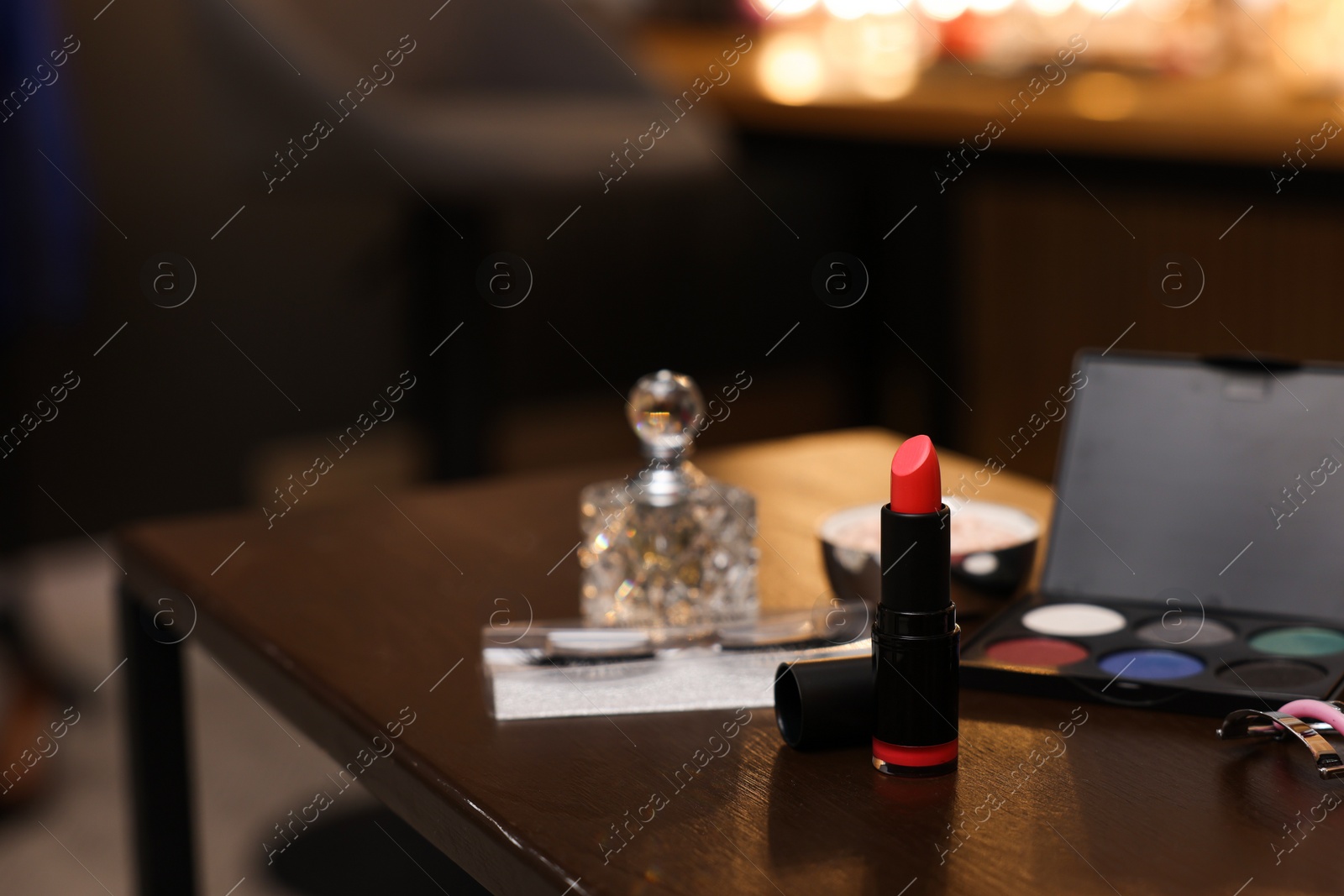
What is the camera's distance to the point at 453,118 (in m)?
1.83

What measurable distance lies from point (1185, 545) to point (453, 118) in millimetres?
1276

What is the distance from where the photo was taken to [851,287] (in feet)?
10.0

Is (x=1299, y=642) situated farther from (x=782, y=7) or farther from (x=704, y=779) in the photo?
(x=782, y=7)

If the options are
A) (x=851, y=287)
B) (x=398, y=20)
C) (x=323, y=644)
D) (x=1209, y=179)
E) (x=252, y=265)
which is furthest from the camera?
(x=851, y=287)

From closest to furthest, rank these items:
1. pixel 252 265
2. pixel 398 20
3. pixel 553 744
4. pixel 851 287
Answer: pixel 553 744, pixel 398 20, pixel 252 265, pixel 851 287

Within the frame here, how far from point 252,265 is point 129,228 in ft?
0.67

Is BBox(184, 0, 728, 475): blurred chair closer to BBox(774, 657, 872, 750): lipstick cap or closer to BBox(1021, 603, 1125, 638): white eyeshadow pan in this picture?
BBox(1021, 603, 1125, 638): white eyeshadow pan

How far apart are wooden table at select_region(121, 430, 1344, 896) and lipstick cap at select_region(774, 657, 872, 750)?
0.01 meters

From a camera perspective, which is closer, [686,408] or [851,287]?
[686,408]

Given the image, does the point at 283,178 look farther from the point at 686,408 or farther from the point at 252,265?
the point at 686,408

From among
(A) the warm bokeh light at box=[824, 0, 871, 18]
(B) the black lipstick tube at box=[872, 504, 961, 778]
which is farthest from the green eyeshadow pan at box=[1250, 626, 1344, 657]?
(A) the warm bokeh light at box=[824, 0, 871, 18]

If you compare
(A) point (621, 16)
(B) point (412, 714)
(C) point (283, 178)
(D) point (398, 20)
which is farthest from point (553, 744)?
(A) point (621, 16)

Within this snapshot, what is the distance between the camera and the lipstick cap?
2.05 feet

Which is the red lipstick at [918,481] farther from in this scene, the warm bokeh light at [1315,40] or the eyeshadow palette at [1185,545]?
the warm bokeh light at [1315,40]
